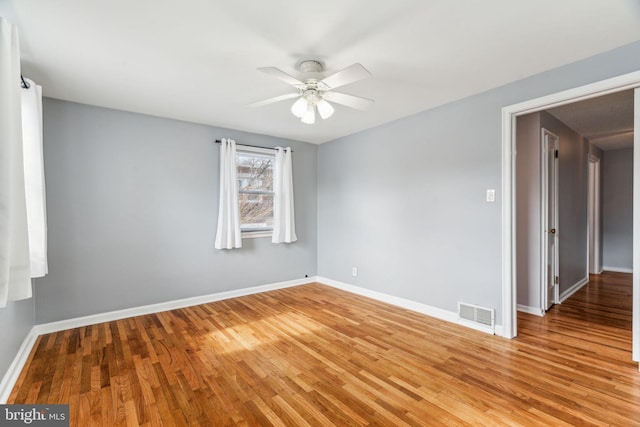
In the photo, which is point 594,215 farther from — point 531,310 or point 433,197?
point 433,197

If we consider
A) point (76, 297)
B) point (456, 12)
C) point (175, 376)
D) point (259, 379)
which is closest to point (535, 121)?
point (456, 12)

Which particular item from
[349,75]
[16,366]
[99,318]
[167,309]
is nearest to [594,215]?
[349,75]

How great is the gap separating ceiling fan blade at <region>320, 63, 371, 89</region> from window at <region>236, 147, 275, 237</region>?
2.46 metres

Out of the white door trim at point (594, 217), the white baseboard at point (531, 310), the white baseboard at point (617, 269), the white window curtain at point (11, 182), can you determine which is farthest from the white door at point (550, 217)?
the white window curtain at point (11, 182)

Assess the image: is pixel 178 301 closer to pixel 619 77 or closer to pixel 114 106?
pixel 114 106

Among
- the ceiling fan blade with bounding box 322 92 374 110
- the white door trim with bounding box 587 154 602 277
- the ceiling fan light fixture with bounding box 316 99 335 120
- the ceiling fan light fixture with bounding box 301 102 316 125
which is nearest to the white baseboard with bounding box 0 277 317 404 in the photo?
the ceiling fan light fixture with bounding box 301 102 316 125

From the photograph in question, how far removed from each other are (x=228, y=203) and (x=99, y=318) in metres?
1.87

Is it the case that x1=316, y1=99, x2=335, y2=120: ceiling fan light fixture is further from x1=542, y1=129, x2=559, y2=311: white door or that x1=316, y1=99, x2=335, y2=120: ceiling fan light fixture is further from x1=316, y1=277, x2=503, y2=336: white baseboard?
x1=542, y1=129, x2=559, y2=311: white door

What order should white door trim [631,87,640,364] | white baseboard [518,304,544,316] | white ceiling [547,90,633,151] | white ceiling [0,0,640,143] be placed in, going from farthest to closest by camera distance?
white baseboard [518,304,544,316] → white ceiling [547,90,633,151] → white door trim [631,87,640,364] → white ceiling [0,0,640,143]

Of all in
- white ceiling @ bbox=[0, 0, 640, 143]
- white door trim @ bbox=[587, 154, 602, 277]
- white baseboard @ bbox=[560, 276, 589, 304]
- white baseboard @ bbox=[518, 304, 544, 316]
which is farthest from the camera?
white door trim @ bbox=[587, 154, 602, 277]

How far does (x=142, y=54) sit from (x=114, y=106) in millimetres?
1389

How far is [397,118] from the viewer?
3.70m

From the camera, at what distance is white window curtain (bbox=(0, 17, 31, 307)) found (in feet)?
4.78

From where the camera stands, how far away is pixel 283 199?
4.52 metres
